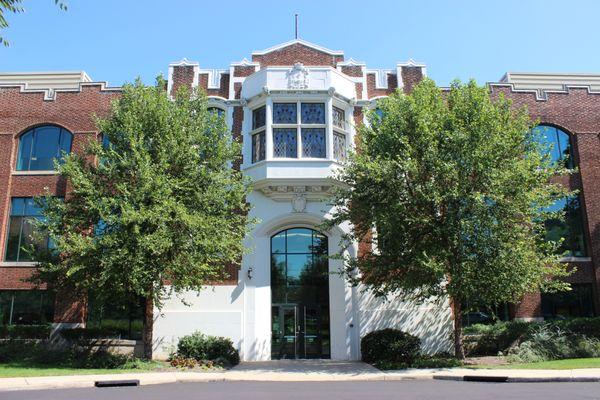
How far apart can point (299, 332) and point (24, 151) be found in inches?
565

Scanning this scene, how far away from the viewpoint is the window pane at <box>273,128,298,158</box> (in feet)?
69.8

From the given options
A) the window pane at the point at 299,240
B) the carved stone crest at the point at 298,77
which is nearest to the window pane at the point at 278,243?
the window pane at the point at 299,240

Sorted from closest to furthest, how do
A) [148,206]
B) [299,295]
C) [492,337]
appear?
[148,206], [492,337], [299,295]

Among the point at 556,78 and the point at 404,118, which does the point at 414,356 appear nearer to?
the point at 404,118

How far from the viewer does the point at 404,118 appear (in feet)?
57.7

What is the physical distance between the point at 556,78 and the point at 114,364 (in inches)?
991

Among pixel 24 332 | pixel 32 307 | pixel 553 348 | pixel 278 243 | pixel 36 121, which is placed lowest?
pixel 553 348

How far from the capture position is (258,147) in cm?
2191

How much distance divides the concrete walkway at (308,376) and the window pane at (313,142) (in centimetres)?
855

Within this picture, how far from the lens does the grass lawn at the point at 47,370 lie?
48.8ft

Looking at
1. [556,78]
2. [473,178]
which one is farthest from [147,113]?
[556,78]

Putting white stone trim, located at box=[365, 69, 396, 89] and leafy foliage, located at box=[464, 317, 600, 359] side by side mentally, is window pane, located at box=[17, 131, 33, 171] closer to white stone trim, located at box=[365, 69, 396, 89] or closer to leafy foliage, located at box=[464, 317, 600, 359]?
white stone trim, located at box=[365, 69, 396, 89]

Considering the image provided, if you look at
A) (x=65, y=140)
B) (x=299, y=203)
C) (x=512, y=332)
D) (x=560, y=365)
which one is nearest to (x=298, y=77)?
(x=299, y=203)

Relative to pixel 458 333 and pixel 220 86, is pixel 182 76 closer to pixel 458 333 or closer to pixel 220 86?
pixel 220 86
